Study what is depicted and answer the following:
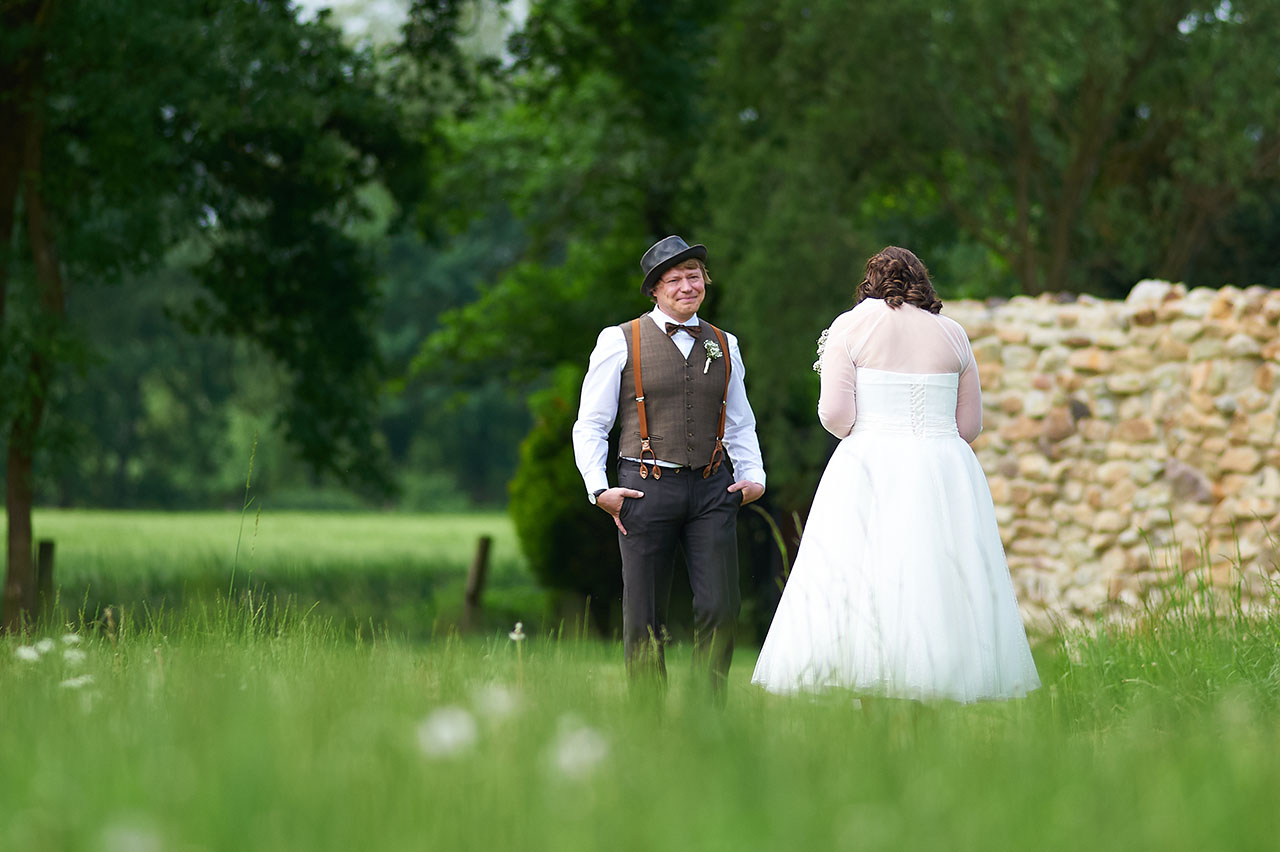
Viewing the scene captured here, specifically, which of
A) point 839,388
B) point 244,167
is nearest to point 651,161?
point 244,167

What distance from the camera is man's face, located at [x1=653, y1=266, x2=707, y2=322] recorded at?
16.9ft

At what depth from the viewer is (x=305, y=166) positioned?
42.4ft

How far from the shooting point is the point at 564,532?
13234mm

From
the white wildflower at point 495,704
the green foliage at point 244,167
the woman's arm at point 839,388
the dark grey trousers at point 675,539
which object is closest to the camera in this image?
the white wildflower at point 495,704

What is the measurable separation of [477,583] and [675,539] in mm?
10288

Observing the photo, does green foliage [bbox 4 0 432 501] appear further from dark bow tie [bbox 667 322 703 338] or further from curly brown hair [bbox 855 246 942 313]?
curly brown hair [bbox 855 246 942 313]

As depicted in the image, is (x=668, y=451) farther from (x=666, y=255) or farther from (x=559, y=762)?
(x=559, y=762)

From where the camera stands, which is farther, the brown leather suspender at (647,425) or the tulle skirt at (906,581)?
the brown leather suspender at (647,425)

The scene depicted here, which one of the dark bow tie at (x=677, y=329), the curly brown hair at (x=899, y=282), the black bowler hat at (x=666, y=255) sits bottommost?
the dark bow tie at (x=677, y=329)

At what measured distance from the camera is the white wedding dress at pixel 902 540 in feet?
15.1

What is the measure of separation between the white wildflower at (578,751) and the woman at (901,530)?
155cm

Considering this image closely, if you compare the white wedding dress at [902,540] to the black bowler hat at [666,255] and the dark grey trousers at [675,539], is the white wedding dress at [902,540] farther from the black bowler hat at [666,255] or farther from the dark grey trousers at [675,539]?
the black bowler hat at [666,255]

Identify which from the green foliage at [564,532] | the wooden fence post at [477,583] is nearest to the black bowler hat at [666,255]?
the green foliage at [564,532]

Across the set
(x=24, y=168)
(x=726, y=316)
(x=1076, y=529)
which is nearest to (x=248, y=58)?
(x=24, y=168)
